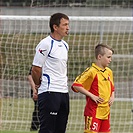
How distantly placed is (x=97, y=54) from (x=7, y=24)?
4.15 meters

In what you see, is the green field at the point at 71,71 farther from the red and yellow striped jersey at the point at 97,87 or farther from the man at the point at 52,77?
the man at the point at 52,77

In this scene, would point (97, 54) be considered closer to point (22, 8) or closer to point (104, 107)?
point (104, 107)

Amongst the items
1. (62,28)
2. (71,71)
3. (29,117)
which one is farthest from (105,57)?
(29,117)

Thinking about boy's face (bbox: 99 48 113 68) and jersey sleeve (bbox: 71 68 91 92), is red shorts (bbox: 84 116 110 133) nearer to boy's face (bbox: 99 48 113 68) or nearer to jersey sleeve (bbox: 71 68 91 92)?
jersey sleeve (bbox: 71 68 91 92)

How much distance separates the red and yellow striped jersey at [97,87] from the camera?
776cm

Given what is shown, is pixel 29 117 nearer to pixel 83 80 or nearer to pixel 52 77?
pixel 83 80

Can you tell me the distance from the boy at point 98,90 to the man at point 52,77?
1.35ft

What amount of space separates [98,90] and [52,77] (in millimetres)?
706

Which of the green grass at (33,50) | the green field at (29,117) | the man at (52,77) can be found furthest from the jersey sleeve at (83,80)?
the green grass at (33,50)

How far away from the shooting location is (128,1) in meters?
14.6

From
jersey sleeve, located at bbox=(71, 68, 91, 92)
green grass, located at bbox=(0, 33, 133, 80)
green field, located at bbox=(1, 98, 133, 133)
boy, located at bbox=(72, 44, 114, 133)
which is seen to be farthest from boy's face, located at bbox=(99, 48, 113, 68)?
green grass, located at bbox=(0, 33, 133, 80)

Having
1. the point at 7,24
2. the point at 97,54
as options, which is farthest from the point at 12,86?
the point at 97,54

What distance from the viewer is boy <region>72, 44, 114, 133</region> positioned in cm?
773

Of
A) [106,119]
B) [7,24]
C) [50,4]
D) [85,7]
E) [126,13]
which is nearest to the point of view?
[106,119]
